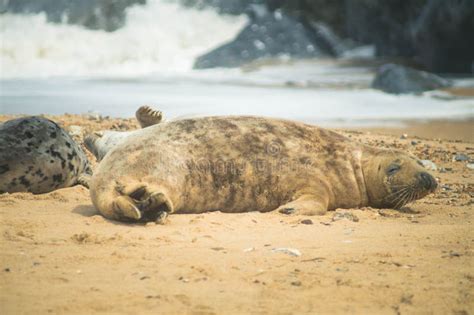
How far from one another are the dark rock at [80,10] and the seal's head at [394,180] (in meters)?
20.2

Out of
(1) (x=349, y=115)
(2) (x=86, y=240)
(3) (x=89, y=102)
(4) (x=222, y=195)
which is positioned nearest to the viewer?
(2) (x=86, y=240)

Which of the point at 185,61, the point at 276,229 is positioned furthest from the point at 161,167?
the point at 185,61

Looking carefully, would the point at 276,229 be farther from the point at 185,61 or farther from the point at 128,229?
the point at 185,61

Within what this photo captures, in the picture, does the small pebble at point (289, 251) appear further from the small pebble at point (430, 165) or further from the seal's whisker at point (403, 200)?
the small pebble at point (430, 165)

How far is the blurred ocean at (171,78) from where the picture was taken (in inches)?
492

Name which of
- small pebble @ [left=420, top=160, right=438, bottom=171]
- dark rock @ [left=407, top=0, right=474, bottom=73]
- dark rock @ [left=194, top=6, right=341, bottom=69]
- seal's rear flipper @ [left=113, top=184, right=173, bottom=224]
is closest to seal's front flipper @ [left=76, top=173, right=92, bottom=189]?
seal's rear flipper @ [left=113, top=184, right=173, bottom=224]

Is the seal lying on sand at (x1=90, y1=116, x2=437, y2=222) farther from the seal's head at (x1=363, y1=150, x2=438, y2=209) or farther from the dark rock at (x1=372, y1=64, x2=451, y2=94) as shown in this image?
the dark rock at (x1=372, y1=64, x2=451, y2=94)

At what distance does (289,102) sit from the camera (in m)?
13.6

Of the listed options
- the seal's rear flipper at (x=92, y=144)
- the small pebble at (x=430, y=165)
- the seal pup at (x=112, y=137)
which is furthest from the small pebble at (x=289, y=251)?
the small pebble at (x=430, y=165)

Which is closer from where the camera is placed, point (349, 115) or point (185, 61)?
point (349, 115)

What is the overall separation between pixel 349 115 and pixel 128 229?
825cm

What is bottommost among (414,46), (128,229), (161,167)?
(128,229)

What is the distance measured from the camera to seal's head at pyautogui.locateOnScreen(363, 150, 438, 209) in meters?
5.28

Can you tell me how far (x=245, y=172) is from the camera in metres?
5.07
